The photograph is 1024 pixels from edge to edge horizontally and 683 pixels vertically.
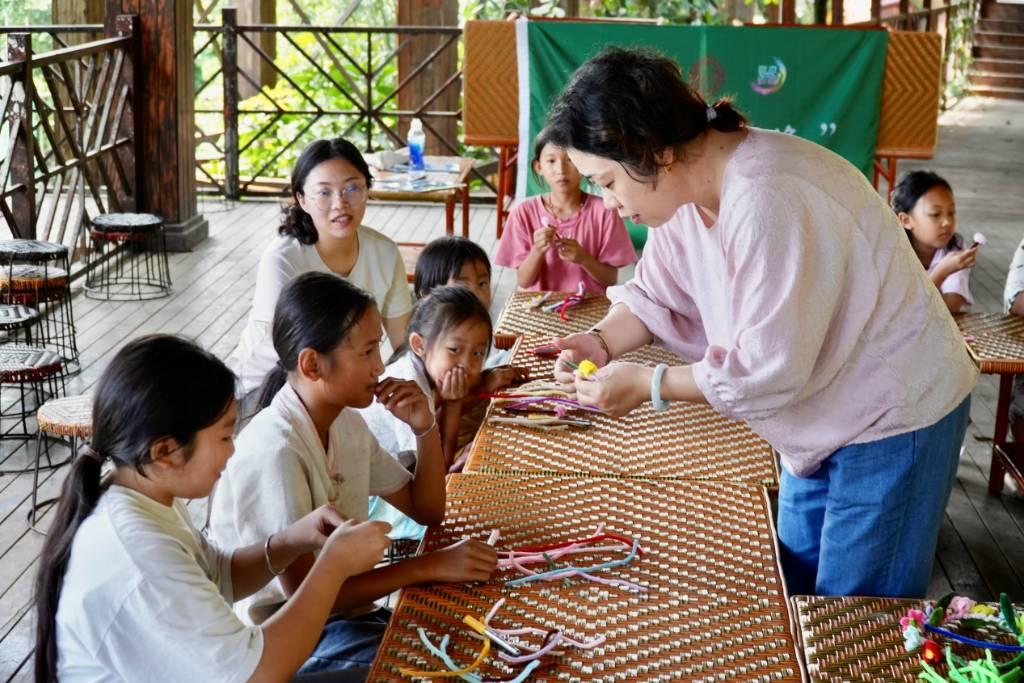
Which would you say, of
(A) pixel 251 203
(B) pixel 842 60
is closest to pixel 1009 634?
(B) pixel 842 60

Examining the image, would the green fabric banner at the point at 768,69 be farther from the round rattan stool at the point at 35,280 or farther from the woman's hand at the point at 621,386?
the woman's hand at the point at 621,386

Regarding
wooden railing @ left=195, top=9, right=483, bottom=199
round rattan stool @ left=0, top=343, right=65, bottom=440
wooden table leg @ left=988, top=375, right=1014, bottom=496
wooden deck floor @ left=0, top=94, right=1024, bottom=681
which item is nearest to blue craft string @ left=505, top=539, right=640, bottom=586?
wooden deck floor @ left=0, top=94, right=1024, bottom=681

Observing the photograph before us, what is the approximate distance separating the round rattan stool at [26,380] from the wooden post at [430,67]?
475cm

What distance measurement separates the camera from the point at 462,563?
6.04 feet

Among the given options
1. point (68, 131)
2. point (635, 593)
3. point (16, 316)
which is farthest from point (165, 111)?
point (635, 593)

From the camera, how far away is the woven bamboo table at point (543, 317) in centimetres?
329

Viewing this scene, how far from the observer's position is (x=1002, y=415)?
397cm

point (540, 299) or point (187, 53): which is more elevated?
point (187, 53)

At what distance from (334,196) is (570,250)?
0.88 metres

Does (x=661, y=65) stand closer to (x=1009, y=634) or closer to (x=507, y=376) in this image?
(x=1009, y=634)

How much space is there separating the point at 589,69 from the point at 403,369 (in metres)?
1.26

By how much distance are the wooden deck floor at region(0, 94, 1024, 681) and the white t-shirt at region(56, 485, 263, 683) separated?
1297 millimetres

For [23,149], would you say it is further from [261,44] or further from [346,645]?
[261,44]

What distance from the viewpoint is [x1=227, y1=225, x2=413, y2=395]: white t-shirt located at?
10.5ft
